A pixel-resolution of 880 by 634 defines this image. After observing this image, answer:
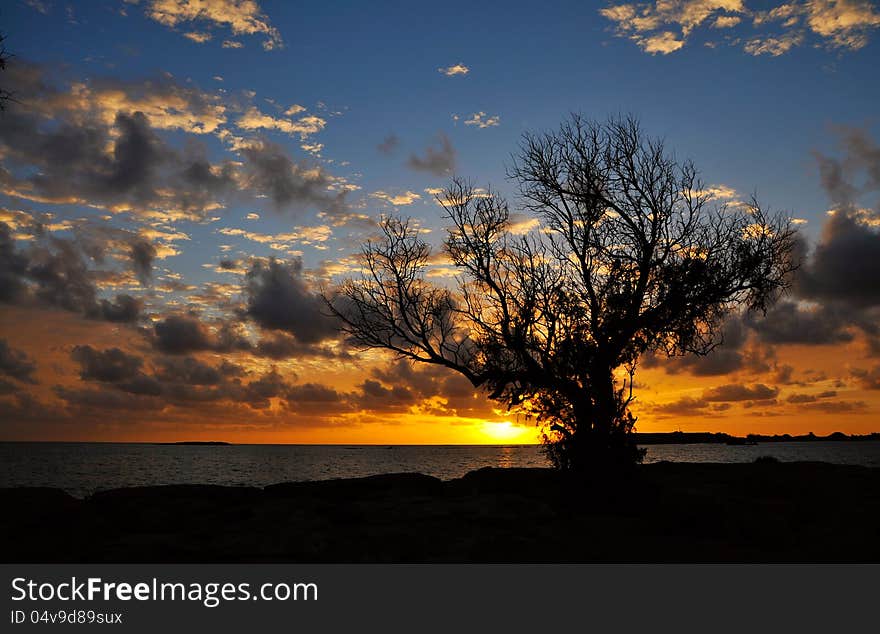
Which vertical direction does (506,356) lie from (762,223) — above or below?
below

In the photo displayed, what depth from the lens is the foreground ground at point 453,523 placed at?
41.2ft

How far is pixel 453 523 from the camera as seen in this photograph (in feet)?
49.8

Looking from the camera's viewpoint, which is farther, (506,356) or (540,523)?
(506,356)

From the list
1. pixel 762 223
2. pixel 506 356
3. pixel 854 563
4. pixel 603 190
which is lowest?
pixel 854 563

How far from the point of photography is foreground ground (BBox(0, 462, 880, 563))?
12547 mm
